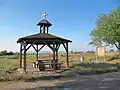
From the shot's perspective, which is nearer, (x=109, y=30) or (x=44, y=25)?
(x=44, y=25)

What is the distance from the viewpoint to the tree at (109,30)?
41.2 m

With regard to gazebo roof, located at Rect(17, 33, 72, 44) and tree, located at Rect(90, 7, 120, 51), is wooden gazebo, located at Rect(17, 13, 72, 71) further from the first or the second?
tree, located at Rect(90, 7, 120, 51)

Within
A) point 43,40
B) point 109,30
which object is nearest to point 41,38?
point 43,40

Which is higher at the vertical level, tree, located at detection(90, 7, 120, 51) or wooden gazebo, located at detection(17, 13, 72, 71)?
tree, located at detection(90, 7, 120, 51)

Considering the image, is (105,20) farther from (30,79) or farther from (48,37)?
(30,79)

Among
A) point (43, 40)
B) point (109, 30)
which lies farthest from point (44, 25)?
point (109, 30)

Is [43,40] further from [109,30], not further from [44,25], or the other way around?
[109,30]

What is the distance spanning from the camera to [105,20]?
155 feet

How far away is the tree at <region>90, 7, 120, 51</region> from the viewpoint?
4120cm

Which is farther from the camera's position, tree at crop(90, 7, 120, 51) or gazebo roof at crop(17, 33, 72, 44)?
tree at crop(90, 7, 120, 51)

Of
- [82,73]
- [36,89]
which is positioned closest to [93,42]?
[82,73]

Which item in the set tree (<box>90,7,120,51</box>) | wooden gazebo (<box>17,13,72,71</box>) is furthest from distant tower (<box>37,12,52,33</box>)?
tree (<box>90,7,120,51</box>)

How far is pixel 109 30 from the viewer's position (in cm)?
4219

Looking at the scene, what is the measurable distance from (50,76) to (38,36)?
5.09 m
